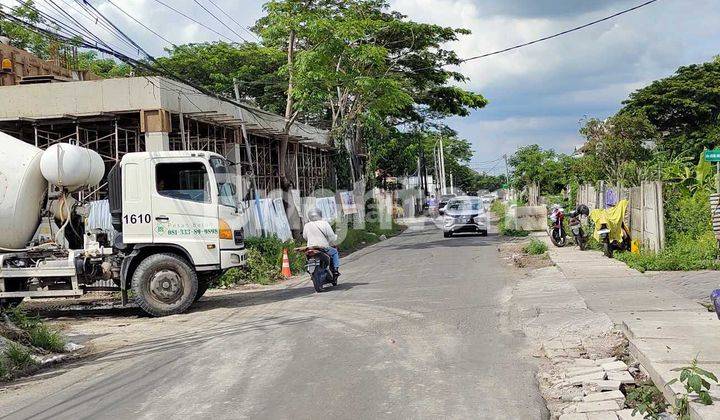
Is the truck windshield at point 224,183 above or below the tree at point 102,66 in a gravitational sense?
below

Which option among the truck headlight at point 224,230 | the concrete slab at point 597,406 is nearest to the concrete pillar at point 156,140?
the truck headlight at point 224,230

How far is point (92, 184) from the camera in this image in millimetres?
12086

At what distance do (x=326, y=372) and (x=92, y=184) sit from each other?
7213mm

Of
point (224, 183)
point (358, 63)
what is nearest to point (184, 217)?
point (224, 183)

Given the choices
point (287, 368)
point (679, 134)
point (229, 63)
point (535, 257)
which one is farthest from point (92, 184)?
point (679, 134)

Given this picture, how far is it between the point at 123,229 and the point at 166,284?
1.20 meters

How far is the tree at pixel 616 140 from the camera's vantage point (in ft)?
102

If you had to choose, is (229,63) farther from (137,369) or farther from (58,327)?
(137,369)

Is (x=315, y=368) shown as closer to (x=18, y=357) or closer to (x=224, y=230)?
(x=18, y=357)

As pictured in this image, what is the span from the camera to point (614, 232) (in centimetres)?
1602

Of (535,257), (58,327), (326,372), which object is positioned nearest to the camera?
(326,372)

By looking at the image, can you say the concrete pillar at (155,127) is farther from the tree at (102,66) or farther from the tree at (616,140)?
the tree at (102,66)

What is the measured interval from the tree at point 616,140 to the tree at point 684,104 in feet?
27.0

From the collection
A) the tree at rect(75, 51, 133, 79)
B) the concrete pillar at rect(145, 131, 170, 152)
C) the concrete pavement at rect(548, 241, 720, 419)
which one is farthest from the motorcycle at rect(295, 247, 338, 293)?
the tree at rect(75, 51, 133, 79)
